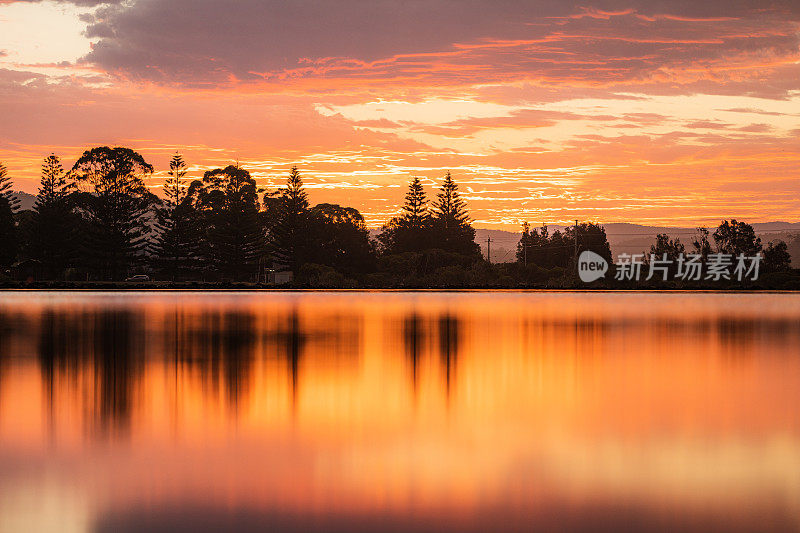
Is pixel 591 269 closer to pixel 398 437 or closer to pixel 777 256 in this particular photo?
pixel 777 256

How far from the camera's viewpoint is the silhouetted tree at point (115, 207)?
86.6 meters

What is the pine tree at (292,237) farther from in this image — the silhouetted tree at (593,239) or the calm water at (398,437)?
the calm water at (398,437)

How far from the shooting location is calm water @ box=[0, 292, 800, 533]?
5.94m

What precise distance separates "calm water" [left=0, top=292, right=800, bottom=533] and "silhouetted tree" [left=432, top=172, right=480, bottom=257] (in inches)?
3837

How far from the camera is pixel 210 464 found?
7.41 metres

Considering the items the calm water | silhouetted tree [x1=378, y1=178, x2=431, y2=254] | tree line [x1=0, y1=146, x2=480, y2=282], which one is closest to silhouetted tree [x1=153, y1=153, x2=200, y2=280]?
tree line [x1=0, y1=146, x2=480, y2=282]

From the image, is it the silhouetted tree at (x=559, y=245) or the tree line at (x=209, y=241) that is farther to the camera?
the silhouetted tree at (x=559, y=245)

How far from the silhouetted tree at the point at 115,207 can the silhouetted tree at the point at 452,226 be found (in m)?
36.4

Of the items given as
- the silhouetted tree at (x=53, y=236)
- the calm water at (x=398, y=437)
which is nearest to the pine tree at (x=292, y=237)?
the silhouetted tree at (x=53, y=236)

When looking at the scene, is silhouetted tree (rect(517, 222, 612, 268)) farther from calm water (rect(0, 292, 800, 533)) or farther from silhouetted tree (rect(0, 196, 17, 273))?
calm water (rect(0, 292, 800, 533))

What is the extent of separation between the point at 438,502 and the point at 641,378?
820cm

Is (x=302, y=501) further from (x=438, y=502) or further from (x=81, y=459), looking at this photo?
(x=81, y=459)

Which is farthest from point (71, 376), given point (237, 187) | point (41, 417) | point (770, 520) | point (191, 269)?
point (237, 187)

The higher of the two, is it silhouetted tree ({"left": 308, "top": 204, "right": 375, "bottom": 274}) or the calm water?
silhouetted tree ({"left": 308, "top": 204, "right": 375, "bottom": 274})
